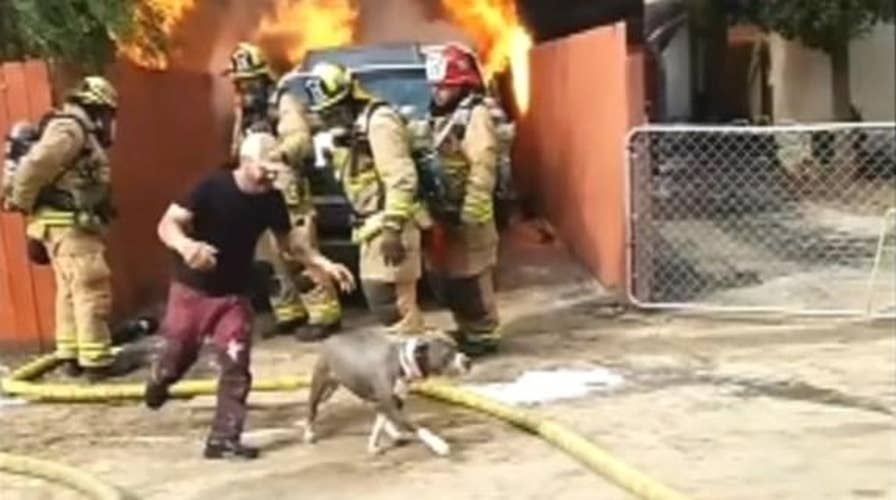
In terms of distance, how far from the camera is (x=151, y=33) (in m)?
13.8

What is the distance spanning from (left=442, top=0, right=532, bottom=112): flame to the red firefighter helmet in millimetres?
6969

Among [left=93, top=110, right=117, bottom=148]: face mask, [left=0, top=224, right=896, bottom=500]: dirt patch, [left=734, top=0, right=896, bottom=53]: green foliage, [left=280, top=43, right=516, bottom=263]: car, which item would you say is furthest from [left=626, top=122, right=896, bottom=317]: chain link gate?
[left=734, top=0, right=896, bottom=53]: green foliage

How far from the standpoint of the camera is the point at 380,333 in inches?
284

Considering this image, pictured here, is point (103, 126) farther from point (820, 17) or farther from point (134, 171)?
point (820, 17)

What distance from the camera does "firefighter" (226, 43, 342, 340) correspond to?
33.1 feet

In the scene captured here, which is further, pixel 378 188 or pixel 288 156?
pixel 288 156

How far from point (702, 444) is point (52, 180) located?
13.1ft

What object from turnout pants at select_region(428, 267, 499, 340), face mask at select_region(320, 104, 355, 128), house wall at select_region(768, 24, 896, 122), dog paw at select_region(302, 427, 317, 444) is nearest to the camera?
dog paw at select_region(302, 427, 317, 444)

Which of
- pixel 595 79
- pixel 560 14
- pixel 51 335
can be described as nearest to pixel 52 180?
pixel 51 335

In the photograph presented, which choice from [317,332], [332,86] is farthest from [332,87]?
[317,332]

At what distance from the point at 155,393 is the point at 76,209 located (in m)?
1.63

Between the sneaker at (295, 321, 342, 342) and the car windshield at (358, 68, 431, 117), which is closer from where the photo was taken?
the sneaker at (295, 321, 342, 342)

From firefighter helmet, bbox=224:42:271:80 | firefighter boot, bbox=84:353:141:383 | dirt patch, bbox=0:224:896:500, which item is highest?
firefighter helmet, bbox=224:42:271:80

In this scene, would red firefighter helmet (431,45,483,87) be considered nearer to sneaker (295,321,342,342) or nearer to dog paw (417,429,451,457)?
sneaker (295,321,342,342)
